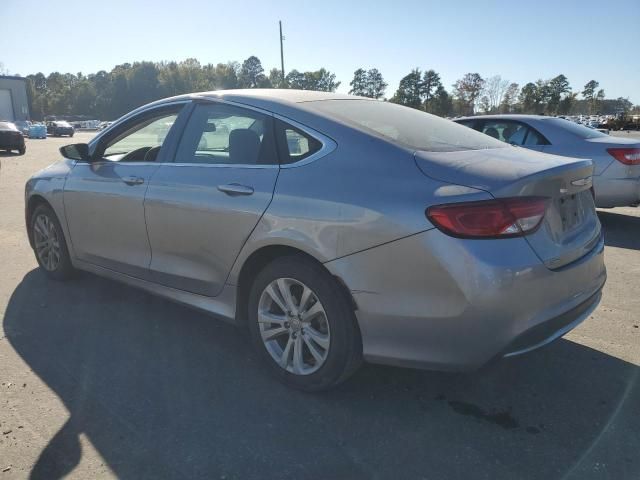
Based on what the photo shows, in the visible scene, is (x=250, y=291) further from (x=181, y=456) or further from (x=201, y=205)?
(x=181, y=456)

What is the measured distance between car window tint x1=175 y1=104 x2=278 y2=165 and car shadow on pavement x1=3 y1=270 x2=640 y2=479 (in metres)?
1.27

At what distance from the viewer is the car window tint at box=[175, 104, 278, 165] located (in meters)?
3.10

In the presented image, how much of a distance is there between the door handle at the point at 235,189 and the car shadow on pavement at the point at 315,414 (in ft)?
3.58

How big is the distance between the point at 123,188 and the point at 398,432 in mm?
2552

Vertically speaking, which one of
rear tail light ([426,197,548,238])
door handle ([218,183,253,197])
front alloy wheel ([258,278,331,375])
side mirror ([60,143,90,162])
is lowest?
front alloy wheel ([258,278,331,375])

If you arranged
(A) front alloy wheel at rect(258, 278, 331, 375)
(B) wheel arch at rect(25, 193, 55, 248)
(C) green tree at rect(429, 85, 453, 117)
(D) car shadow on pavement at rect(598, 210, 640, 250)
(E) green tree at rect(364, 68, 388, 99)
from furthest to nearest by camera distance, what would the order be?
(E) green tree at rect(364, 68, 388, 99) < (C) green tree at rect(429, 85, 453, 117) < (D) car shadow on pavement at rect(598, 210, 640, 250) < (B) wheel arch at rect(25, 193, 55, 248) < (A) front alloy wheel at rect(258, 278, 331, 375)

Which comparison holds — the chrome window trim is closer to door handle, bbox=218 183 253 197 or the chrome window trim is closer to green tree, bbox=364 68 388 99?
door handle, bbox=218 183 253 197

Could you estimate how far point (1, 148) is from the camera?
21.5 metres

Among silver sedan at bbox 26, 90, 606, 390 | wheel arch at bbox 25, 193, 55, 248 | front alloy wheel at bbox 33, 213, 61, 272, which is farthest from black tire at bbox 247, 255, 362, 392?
wheel arch at bbox 25, 193, 55, 248

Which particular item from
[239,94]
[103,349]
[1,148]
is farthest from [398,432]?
[1,148]

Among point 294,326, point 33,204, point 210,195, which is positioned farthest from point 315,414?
point 33,204

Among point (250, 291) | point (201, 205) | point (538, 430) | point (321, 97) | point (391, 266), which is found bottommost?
point (538, 430)

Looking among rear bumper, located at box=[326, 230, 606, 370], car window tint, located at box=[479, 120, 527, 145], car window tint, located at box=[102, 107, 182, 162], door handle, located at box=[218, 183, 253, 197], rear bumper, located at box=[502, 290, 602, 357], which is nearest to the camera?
rear bumper, located at box=[326, 230, 606, 370]

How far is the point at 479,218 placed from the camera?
232cm
